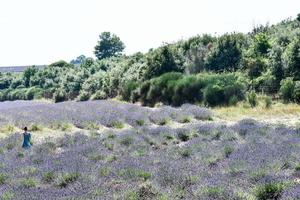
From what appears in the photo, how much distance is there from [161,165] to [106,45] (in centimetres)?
6816

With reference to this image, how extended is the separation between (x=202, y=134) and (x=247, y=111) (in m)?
6.05

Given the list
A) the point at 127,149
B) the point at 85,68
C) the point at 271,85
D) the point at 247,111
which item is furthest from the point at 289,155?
the point at 85,68

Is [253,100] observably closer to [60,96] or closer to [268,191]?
[268,191]

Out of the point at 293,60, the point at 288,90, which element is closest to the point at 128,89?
the point at 293,60

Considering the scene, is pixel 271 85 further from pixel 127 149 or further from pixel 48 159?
pixel 48 159

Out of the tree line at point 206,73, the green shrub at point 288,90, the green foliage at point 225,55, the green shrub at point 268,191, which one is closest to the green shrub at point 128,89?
the tree line at point 206,73

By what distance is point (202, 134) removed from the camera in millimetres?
15117

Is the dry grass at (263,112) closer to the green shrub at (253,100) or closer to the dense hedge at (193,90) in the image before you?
the green shrub at (253,100)

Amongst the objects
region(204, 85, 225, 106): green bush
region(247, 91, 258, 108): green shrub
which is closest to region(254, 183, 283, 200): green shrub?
region(247, 91, 258, 108): green shrub

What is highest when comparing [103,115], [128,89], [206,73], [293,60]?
[293,60]

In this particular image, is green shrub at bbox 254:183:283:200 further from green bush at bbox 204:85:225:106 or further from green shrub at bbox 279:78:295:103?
green bush at bbox 204:85:225:106

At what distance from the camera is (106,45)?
7700 centimetres

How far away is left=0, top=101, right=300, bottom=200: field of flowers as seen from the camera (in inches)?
297

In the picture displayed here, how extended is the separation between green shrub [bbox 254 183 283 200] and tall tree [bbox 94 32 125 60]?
70.0m
